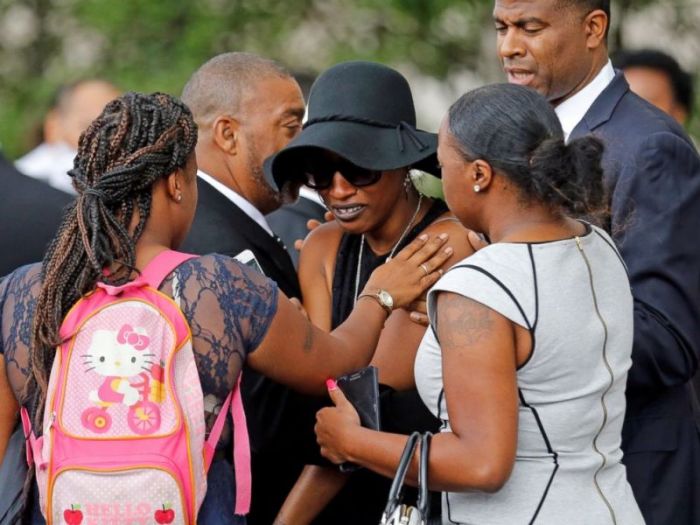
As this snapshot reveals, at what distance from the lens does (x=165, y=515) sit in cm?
312

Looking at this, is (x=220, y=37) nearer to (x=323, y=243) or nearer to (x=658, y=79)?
(x=658, y=79)

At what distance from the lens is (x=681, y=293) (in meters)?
3.74

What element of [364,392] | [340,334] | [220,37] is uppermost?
[220,37]

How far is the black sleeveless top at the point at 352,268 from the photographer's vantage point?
4.10 metres

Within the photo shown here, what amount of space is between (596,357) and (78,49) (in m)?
10.5

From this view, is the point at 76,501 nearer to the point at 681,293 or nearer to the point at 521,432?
the point at 521,432

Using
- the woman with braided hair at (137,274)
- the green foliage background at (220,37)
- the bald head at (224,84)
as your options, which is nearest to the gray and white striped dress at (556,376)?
the woman with braided hair at (137,274)

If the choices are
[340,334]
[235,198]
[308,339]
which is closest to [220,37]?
[235,198]

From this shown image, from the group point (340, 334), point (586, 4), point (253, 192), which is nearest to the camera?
point (340, 334)

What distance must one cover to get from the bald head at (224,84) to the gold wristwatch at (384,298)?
3.85 ft

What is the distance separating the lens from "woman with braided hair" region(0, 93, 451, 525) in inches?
127

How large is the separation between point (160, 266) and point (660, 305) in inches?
54.2

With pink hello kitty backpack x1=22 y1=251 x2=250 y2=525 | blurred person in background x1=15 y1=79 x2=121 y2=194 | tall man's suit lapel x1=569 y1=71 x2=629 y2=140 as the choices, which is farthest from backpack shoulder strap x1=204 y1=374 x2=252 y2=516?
blurred person in background x1=15 y1=79 x2=121 y2=194

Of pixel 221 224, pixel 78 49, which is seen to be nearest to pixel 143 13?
pixel 78 49
